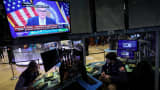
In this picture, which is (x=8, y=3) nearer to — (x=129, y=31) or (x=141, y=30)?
(x=129, y=31)

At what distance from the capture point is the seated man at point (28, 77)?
1.73m

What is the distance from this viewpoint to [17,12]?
1352 mm

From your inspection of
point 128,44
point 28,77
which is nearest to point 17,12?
point 28,77

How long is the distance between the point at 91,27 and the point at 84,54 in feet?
1.93

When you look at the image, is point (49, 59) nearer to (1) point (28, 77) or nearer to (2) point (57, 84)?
(1) point (28, 77)

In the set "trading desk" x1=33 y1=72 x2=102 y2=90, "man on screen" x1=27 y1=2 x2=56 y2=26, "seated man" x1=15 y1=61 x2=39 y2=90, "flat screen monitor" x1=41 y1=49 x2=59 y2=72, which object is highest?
"man on screen" x1=27 y1=2 x2=56 y2=26

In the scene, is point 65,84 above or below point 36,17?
below

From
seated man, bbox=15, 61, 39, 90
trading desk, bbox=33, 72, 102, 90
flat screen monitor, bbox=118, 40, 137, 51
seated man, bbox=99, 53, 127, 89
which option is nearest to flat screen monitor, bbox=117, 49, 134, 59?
flat screen monitor, bbox=118, 40, 137, 51

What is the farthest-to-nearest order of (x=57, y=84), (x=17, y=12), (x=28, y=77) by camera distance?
(x=57, y=84) < (x=28, y=77) < (x=17, y=12)

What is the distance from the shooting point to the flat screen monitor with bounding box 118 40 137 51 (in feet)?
10.0

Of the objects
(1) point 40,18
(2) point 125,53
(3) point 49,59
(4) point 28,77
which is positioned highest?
(1) point 40,18

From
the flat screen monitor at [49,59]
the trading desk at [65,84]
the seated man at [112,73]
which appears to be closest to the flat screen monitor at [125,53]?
the seated man at [112,73]

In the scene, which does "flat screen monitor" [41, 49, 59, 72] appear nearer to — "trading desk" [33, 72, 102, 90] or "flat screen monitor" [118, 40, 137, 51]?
"trading desk" [33, 72, 102, 90]

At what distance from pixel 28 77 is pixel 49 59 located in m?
0.42
